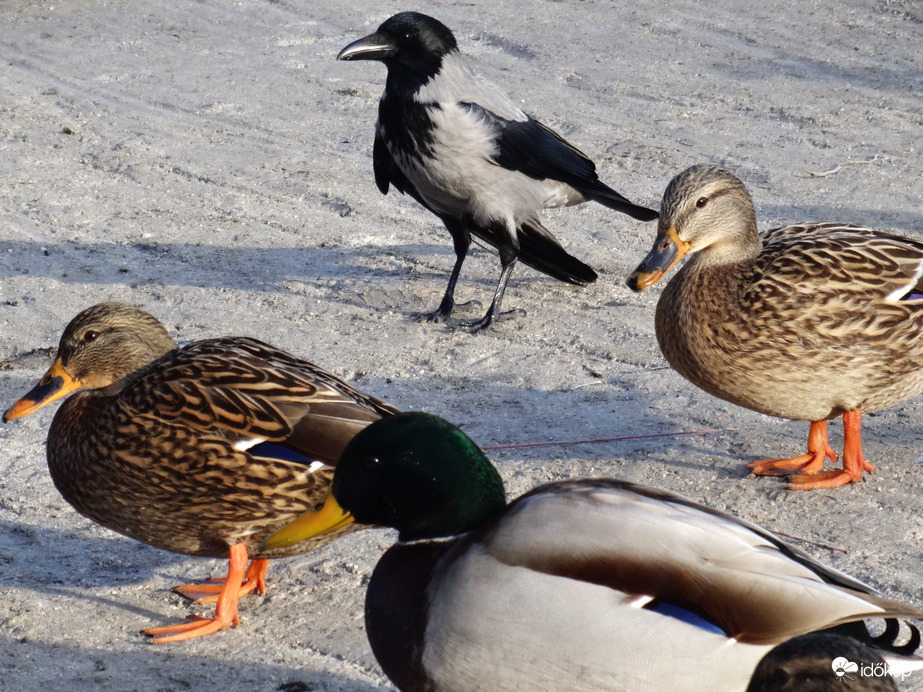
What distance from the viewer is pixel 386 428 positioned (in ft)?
9.39

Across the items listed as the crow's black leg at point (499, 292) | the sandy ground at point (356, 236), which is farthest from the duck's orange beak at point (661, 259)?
the crow's black leg at point (499, 292)

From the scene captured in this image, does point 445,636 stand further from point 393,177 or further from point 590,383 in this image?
point 393,177

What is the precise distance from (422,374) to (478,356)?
322mm

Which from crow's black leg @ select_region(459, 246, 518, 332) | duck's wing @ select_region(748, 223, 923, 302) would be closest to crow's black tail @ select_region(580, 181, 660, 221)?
crow's black leg @ select_region(459, 246, 518, 332)

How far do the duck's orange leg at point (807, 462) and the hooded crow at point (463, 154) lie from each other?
1.74 m

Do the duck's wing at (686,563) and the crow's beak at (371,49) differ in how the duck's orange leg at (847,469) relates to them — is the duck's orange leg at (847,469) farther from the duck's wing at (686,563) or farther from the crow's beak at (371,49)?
the crow's beak at (371,49)

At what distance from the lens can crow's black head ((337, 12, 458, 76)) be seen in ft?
19.3

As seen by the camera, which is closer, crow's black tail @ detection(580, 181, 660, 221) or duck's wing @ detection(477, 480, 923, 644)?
duck's wing @ detection(477, 480, 923, 644)

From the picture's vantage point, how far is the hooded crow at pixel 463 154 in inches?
229

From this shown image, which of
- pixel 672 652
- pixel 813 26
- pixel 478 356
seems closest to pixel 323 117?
pixel 478 356

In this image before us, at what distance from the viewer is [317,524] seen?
2.98 meters

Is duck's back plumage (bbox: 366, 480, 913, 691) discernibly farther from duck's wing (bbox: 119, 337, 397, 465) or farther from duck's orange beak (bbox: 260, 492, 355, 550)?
duck's wing (bbox: 119, 337, 397, 465)

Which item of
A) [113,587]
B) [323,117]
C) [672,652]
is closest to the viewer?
[672,652]

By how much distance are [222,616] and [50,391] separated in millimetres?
873
